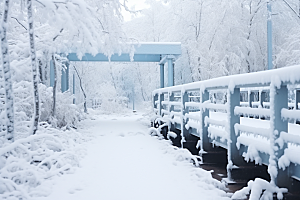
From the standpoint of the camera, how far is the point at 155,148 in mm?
6414

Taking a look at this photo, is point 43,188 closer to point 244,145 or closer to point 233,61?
point 244,145

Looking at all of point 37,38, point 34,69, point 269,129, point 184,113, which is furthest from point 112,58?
point 269,129

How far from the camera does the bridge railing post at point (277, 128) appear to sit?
100 inches

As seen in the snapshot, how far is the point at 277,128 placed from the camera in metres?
2.55

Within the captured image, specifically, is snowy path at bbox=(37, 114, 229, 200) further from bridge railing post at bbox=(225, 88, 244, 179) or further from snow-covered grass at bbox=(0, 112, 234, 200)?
bridge railing post at bbox=(225, 88, 244, 179)

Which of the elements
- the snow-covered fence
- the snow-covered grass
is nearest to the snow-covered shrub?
the snow-covered grass

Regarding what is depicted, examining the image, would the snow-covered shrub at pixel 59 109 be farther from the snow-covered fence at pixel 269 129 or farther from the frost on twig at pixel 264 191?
the frost on twig at pixel 264 191

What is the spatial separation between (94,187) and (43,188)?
596mm

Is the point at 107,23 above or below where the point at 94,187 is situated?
above

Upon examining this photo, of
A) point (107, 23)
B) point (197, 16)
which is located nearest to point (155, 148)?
point (107, 23)

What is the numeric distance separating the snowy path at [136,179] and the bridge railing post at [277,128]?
74cm

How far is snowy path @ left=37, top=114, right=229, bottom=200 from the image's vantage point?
328 cm

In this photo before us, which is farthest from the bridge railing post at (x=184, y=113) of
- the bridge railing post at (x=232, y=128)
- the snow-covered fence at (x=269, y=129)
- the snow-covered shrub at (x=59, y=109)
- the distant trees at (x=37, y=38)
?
the snow-covered shrub at (x=59, y=109)

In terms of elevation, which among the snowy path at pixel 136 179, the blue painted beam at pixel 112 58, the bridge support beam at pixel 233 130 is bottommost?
the snowy path at pixel 136 179
